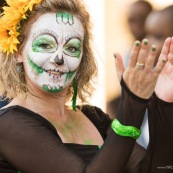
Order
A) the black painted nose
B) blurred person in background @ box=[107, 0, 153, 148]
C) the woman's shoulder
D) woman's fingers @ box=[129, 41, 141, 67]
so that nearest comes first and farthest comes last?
1. woman's fingers @ box=[129, 41, 141, 67]
2. the black painted nose
3. the woman's shoulder
4. blurred person in background @ box=[107, 0, 153, 148]

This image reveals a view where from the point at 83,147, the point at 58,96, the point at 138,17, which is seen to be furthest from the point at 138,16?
the point at 83,147

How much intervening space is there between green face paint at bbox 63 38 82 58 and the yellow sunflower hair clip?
7.6 inches

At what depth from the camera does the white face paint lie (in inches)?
80.3

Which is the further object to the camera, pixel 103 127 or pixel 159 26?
pixel 159 26

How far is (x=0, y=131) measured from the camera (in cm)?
186

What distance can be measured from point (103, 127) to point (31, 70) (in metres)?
0.41

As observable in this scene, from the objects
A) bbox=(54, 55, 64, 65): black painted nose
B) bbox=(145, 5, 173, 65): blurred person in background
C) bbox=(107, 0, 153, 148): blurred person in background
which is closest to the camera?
bbox=(54, 55, 64, 65): black painted nose

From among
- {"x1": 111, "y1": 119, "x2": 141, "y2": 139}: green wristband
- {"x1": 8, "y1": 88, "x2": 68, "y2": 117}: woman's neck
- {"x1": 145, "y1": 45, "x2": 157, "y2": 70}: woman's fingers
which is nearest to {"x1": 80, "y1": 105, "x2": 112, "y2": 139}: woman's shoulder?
{"x1": 8, "y1": 88, "x2": 68, "y2": 117}: woman's neck

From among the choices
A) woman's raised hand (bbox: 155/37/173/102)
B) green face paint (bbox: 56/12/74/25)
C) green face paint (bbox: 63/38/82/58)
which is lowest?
woman's raised hand (bbox: 155/37/173/102)

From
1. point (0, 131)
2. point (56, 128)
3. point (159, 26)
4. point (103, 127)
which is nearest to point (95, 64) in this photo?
Answer: point (103, 127)

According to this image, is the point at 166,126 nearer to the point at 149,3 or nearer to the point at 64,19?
the point at 64,19

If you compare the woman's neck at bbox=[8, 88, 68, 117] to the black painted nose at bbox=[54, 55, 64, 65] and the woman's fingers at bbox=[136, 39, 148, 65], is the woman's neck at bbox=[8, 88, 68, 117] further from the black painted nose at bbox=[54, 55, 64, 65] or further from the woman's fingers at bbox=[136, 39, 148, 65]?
the woman's fingers at bbox=[136, 39, 148, 65]

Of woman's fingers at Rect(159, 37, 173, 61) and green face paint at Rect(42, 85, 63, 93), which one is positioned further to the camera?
green face paint at Rect(42, 85, 63, 93)

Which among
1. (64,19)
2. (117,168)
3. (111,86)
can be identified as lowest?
(111,86)
